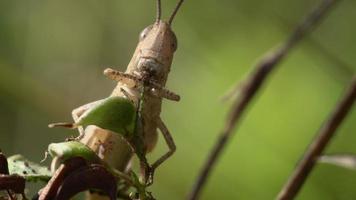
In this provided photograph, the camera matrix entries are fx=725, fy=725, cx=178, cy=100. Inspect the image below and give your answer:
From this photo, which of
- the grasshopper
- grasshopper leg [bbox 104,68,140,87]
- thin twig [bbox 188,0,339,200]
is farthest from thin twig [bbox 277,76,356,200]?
grasshopper leg [bbox 104,68,140,87]

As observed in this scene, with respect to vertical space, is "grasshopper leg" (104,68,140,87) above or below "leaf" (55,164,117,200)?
below

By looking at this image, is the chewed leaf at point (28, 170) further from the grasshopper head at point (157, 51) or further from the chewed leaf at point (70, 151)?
the grasshopper head at point (157, 51)

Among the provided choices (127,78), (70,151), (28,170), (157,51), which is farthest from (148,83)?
(70,151)

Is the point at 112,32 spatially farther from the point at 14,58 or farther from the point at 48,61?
the point at 14,58

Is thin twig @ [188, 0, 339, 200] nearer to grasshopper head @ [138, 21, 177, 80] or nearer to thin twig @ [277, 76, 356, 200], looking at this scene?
thin twig @ [277, 76, 356, 200]

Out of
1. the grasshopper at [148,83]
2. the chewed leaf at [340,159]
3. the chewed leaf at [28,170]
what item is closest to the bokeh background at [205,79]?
the chewed leaf at [340,159]
